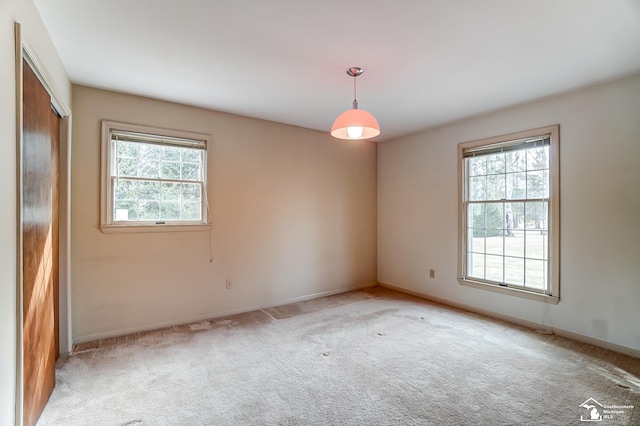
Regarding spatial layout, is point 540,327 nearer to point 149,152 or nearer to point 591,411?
point 591,411

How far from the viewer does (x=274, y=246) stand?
4262 millimetres

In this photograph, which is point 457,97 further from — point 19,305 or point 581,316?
point 19,305

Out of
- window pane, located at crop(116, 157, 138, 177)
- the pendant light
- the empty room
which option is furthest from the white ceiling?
window pane, located at crop(116, 157, 138, 177)

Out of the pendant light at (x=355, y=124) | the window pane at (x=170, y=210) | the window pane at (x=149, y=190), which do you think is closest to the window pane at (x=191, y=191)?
the window pane at (x=170, y=210)

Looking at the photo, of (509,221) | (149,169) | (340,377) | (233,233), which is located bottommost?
(340,377)

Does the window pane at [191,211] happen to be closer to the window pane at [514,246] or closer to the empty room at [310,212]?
the empty room at [310,212]

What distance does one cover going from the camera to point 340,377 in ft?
A: 7.98

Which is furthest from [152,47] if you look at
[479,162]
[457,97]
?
[479,162]

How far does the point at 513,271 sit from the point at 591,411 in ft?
6.23

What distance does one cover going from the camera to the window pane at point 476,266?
4.05 m

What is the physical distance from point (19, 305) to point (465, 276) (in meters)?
4.44

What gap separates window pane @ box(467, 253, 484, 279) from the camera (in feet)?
13.3

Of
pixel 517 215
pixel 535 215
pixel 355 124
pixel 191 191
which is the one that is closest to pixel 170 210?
pixel 191 191

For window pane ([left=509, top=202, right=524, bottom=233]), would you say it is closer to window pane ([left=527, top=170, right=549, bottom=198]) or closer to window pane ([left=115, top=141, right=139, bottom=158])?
window pane ([left=527, top=170, right=549, bottom=198])
